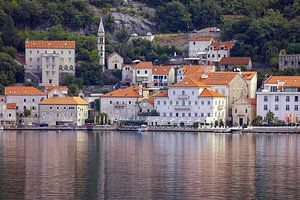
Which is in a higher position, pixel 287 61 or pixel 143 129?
pixel 287 61

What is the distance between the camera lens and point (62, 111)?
329ft

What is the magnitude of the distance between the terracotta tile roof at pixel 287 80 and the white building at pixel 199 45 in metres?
16.1

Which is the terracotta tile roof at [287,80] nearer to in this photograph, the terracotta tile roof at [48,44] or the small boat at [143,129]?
the small boat at [143,129]

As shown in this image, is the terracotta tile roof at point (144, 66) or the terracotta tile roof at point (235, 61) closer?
the terracotta tile roof at point (144, 66)

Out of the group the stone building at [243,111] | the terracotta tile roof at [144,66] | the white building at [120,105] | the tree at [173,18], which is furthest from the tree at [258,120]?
the tree at [173,18]

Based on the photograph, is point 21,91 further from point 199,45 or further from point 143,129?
A: point 199,45

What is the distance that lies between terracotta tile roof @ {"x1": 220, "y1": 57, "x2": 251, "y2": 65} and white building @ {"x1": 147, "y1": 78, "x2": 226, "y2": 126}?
922cm

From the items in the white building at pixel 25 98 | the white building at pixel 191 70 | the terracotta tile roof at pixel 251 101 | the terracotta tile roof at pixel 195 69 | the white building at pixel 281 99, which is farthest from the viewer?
the white building at pixel 191 70

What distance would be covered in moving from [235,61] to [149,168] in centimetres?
4936

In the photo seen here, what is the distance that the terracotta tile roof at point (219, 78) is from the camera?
99081 mm

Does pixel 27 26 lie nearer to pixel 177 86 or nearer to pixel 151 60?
pixel 151 60

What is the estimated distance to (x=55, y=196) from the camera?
49.1 metres

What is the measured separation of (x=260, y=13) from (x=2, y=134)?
34.8 meters

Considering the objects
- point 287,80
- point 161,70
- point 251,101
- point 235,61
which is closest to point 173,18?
point 235,61
